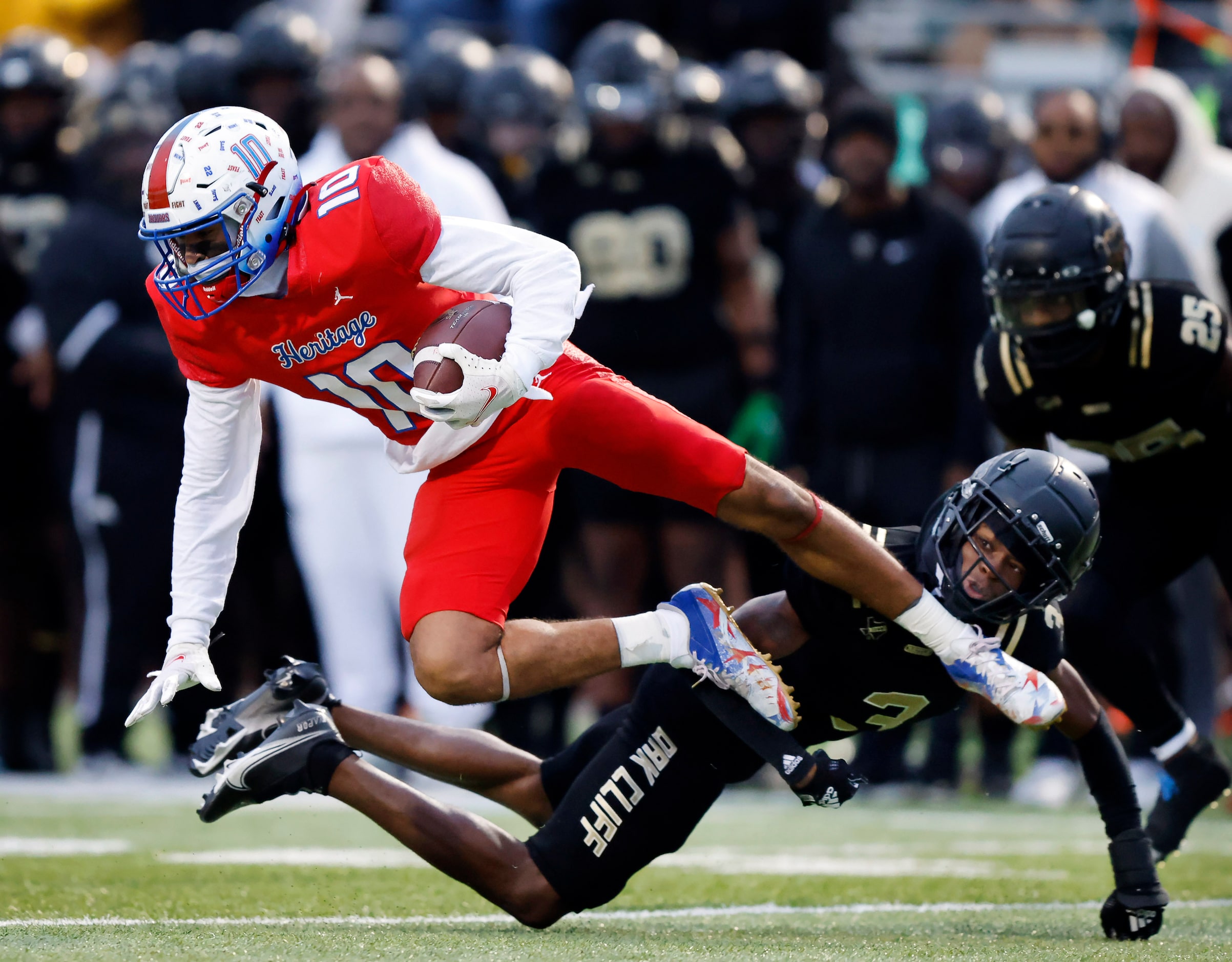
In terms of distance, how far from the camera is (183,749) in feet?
24.0

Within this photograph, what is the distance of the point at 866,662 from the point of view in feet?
13.7

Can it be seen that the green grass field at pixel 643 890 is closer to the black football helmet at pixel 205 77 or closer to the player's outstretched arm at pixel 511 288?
the player's outstretched arm at pixel 511 288

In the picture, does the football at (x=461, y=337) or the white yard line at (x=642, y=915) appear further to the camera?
the white yard line at (x=642, y=915)

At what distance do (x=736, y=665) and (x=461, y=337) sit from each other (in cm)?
94

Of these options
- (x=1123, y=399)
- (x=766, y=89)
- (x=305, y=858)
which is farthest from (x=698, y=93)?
(x=305, y=858)

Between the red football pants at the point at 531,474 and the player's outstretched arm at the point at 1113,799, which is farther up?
the red football pants at the point at 531,474

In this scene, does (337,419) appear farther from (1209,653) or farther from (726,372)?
(1209,653)

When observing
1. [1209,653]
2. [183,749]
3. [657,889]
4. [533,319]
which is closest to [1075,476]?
[533,319]

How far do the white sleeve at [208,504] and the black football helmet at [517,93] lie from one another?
449 centimetres

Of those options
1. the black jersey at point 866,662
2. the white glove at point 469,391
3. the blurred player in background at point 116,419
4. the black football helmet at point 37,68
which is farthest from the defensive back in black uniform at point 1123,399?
the black football helmet at point 37,68

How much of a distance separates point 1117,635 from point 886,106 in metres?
2.94

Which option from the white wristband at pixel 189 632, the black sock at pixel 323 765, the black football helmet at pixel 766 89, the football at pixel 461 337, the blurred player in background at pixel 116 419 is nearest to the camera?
the football at pixel 461 337

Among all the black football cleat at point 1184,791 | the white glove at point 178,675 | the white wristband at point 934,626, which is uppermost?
the white wristband at point 934,626

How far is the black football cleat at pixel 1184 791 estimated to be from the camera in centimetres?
467
